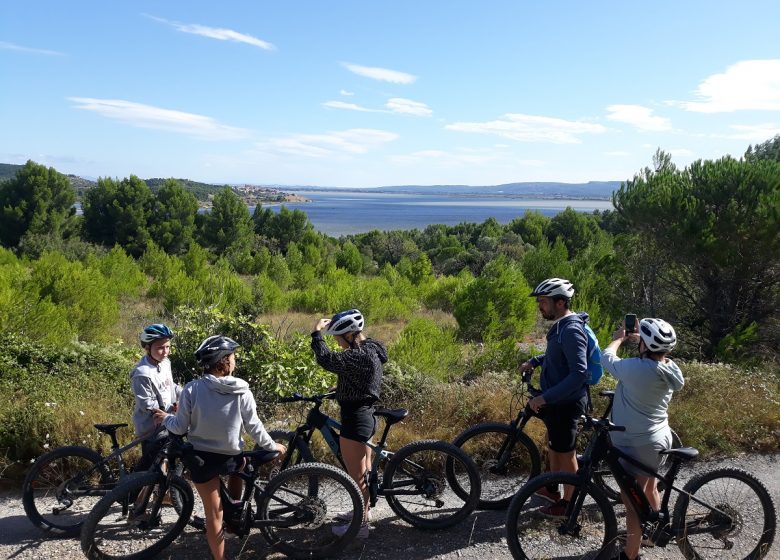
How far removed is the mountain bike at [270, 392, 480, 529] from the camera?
4137 mm

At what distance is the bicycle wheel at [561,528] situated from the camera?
12.0 ft

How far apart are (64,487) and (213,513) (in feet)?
4.99

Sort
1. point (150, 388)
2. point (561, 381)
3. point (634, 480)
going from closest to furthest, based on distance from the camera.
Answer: point (634, 480)
point (561, 381)
point (150, 388)

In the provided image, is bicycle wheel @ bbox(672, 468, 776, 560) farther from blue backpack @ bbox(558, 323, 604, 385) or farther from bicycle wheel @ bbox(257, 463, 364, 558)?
bicycle wheel @ bbox(257, 463, 364, 558)

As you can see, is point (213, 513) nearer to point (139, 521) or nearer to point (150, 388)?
point (139, 521)

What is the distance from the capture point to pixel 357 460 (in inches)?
159

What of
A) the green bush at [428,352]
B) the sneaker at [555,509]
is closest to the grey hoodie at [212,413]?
the sneaker at [555,509]

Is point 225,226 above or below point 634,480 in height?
above

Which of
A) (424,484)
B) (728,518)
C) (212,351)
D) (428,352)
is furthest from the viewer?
(428,352)

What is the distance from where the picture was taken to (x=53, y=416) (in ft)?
17.6

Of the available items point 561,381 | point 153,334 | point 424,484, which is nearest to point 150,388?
point 153,334

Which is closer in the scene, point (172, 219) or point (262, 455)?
point (262, 455)

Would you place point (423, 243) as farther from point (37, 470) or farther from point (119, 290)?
point (37, 470)

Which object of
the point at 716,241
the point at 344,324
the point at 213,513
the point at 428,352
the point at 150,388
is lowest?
the point at 428,352
